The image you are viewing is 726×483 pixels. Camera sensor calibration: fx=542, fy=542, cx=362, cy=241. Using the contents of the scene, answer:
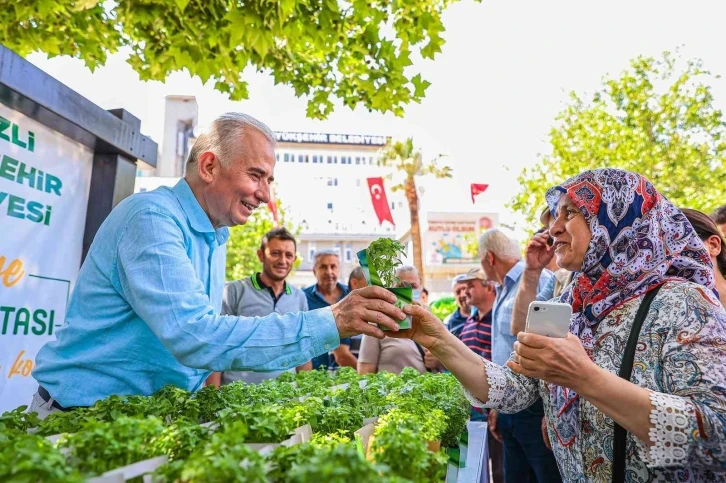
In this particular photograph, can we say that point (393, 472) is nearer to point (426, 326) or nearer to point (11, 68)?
point (426, 326)

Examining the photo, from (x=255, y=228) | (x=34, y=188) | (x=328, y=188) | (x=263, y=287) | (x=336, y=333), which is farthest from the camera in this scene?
(x=328, y=188)

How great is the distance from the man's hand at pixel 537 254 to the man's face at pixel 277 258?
2.31 m

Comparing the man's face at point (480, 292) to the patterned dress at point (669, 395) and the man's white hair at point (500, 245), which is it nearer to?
the man's white hair at point (500, 245)

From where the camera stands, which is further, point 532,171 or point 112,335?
point 532,171

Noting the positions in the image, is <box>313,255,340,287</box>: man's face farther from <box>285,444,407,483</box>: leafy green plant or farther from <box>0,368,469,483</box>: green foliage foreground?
<box>285,444,407,483</box>: leafy green plant

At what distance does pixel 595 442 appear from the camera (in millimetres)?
2141

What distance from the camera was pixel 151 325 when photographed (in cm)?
191

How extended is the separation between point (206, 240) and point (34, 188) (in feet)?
5.19

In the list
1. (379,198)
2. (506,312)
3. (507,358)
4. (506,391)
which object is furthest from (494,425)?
(379,198)

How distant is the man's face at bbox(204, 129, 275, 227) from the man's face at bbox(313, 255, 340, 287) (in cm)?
421

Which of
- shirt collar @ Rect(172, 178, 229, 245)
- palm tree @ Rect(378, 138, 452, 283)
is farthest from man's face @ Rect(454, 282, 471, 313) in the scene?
palm tree @ Rect(378, 138, 452, 283)

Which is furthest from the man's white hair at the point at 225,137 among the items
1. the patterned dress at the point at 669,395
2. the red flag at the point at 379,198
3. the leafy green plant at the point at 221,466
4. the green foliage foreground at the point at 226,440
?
the red flag at the point at 379,198

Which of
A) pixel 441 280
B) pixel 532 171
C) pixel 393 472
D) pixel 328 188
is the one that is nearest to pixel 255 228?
pixel 532 171

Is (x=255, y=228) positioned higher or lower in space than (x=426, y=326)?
higher
